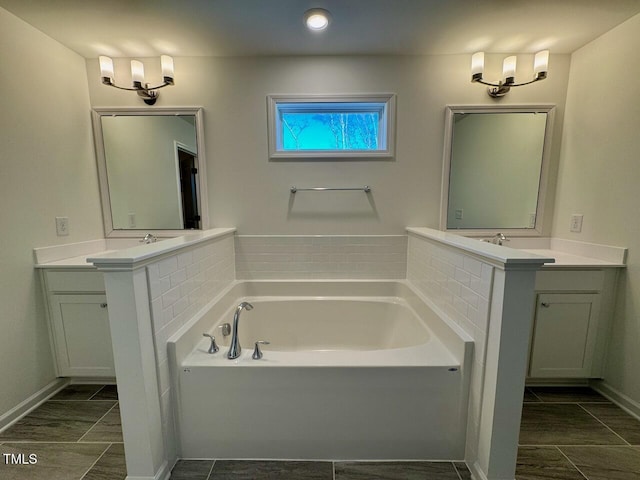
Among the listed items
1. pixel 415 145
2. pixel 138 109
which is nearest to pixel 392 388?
pixel 415 145

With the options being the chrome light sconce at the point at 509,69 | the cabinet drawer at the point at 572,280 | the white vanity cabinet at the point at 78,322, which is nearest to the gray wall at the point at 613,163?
the cabinet drawer at the point at 572,280

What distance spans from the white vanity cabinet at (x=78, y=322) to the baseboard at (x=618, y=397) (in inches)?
121

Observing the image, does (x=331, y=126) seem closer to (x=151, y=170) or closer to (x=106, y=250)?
(x=151, y=170)

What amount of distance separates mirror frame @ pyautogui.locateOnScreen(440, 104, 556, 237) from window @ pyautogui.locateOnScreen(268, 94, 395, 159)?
0.42 m

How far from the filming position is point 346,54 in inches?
76.0

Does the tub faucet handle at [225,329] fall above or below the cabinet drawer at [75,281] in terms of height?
below

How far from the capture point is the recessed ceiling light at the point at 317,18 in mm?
1482

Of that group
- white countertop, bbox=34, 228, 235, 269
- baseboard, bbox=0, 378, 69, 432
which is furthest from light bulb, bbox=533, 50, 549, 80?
baseboard, bbox=0, 378, 69, 432

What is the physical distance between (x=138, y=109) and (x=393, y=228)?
2.13 m

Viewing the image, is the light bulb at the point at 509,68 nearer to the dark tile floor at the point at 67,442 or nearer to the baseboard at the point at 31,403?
the dark tile floor at the point at 67,442

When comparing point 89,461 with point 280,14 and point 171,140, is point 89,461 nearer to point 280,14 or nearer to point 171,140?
point 171,140

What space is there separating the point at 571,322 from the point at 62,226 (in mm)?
3302

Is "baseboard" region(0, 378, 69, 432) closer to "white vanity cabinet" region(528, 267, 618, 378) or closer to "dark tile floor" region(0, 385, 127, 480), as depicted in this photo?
"dark tile floor" region(0, 385, 127, 480)

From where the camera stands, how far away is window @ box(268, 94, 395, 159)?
2.00 metres
